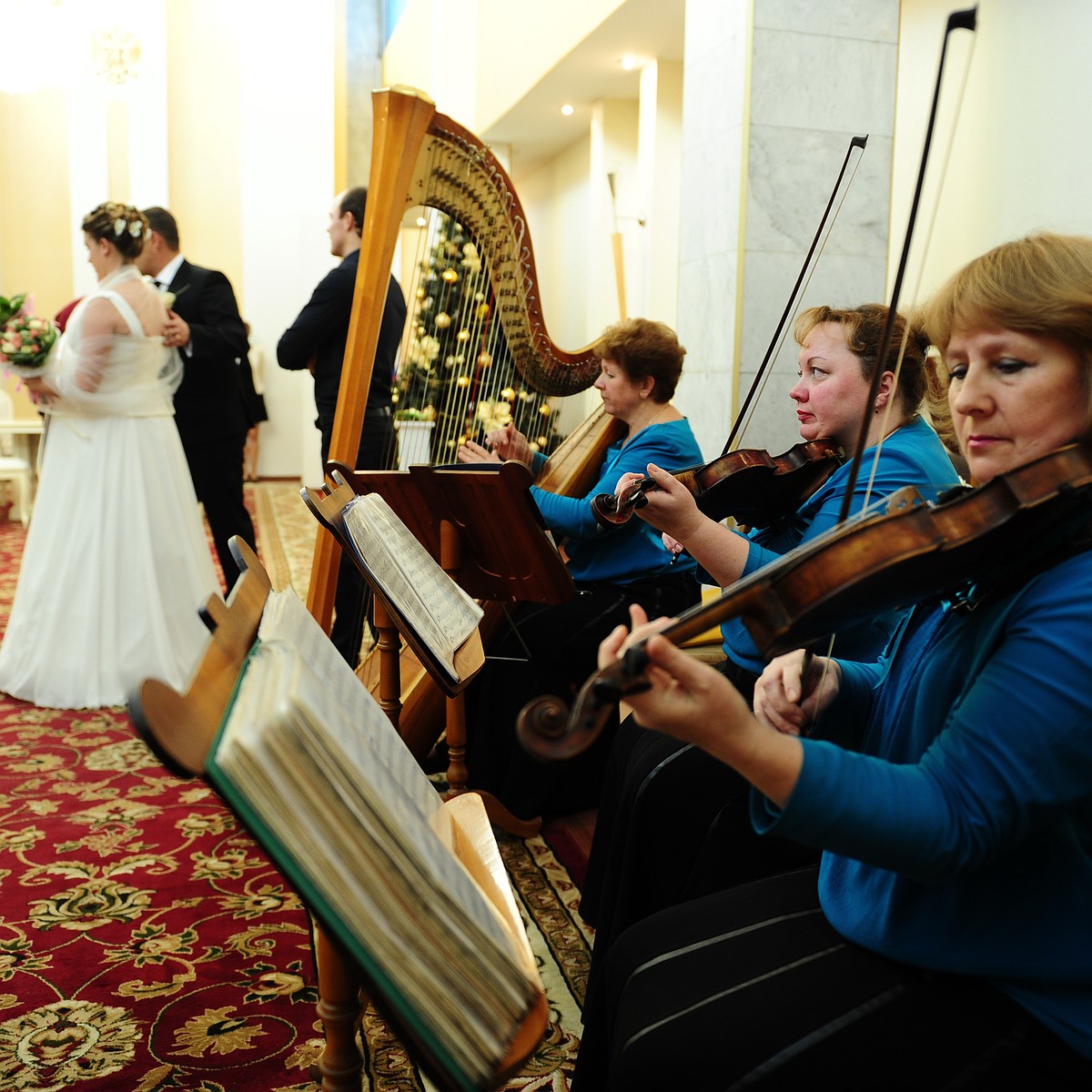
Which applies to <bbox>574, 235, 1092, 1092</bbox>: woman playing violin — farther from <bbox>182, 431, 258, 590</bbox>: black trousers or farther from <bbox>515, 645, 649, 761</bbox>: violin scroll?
<bbox>182, 431, 258, 590</bbox>: black trousers

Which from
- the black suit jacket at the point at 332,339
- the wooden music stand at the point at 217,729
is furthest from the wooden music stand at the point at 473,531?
the black suit jacket at the point at 332,339

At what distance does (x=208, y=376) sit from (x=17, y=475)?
4.17 m

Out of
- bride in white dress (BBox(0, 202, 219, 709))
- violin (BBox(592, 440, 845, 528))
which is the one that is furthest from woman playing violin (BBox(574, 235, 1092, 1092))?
bride in white dress (BBox(0, 202, 219, 709))

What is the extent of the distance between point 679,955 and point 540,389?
2057mm

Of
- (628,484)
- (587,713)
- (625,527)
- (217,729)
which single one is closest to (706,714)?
(587,713)

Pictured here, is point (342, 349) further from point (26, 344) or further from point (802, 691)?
point (802, 691)

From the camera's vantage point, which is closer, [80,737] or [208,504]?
[80,737]

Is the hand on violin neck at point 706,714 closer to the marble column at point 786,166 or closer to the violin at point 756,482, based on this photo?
the violin at point 756,482

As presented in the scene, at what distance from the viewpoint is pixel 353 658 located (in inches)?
143

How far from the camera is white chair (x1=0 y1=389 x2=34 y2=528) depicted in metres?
7.60

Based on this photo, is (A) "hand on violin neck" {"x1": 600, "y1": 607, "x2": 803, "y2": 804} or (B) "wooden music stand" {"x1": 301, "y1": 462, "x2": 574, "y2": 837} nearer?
(A) "hand on violin neck" {"x1": 600, "y1": 607, "x2": 803, "y2": 804}

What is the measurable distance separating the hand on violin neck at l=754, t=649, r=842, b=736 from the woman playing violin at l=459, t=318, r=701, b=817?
1.34 metres

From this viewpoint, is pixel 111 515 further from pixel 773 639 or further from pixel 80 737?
pixel 773 639

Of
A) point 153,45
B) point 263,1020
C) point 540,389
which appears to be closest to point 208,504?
point 540,389
